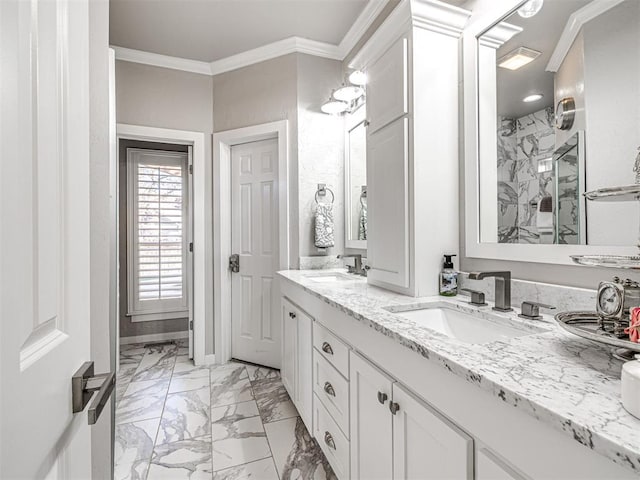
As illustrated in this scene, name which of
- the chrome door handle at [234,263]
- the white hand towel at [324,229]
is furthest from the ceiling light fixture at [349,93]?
the chrome door handle at [234,263]

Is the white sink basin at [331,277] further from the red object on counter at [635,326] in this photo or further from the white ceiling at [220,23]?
the white ceiling at [220,23]

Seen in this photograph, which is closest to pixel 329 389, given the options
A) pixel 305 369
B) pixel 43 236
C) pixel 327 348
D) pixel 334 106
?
pixel 327 348

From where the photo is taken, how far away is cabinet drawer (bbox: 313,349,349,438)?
1.36 meters

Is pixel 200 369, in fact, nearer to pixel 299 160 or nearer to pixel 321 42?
pixel 299 160

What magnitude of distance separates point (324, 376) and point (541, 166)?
1.28m

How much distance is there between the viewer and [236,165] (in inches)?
122

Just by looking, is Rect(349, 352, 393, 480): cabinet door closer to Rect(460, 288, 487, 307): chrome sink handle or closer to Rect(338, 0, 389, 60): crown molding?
Rect(460, 288, 487, 307): chrome sink handle

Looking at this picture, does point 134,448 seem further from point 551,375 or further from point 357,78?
point 357,78

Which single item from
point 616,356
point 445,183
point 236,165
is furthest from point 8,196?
point 236,165

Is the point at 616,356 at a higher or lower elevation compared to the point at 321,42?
lower

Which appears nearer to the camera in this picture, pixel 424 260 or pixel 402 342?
pixel 402 342

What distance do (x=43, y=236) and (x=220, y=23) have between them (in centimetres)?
258

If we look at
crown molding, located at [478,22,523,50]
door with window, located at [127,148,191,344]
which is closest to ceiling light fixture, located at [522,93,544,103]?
crown molding, located at [478,22,523,50]

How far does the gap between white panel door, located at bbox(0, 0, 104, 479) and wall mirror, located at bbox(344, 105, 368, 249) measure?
79.1 inches
